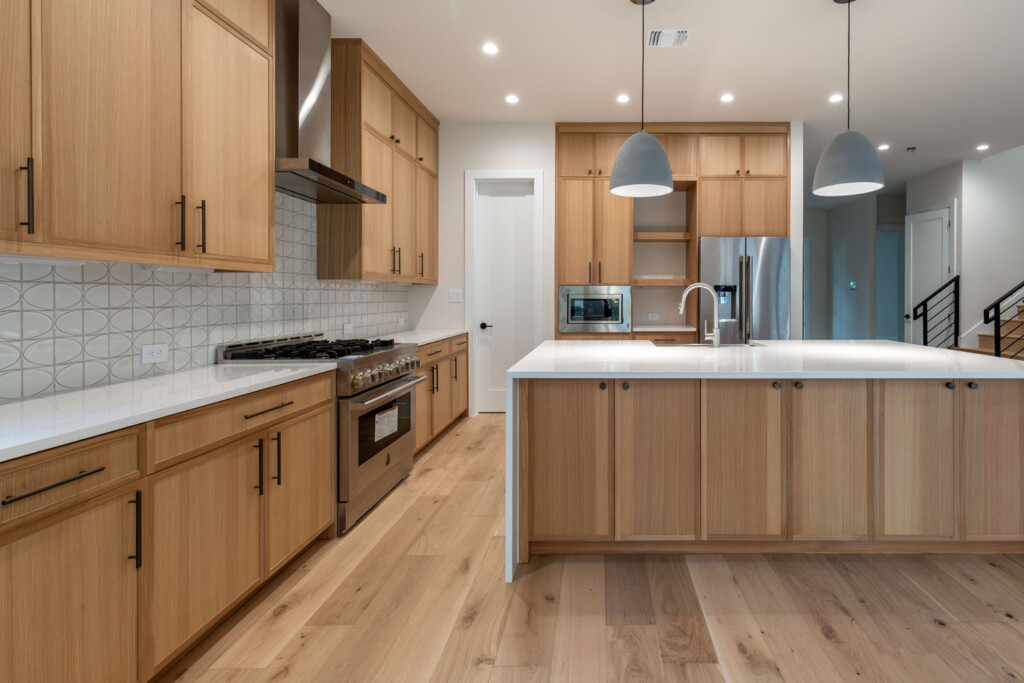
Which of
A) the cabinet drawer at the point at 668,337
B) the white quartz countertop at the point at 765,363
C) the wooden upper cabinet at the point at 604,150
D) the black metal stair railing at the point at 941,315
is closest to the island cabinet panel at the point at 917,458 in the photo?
the white quartz countertop at the point at 765,363

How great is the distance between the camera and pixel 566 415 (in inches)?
A: 96.6

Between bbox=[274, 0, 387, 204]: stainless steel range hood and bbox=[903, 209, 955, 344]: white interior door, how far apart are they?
7.48 meters

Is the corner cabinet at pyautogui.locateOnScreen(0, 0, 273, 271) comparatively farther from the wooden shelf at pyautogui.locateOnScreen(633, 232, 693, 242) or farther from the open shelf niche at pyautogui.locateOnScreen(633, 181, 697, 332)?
the open shelf niche at pyautogui.locateOnScreen(633, 181, 697, 332)

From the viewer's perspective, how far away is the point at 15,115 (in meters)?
1.45

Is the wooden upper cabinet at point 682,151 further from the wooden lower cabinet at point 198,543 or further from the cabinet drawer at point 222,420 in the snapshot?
the wooden lower cabinet at point 198,543

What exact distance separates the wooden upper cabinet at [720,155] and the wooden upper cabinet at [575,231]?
1.07 meters

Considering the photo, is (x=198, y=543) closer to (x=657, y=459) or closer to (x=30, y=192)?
(x=30, y=192)

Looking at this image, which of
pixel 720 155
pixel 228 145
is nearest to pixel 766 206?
pixel 720 155

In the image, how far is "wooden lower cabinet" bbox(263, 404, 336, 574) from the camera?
7.30 feet

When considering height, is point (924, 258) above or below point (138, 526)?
above

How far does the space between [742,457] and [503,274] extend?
3524 mm

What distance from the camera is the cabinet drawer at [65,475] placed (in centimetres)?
120

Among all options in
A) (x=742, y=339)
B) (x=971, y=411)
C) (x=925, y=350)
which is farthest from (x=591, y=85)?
(x=971, y=411)

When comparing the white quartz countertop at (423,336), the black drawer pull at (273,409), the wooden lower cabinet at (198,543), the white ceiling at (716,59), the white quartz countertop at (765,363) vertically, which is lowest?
the wooden lower cabinet at (198,543)
